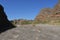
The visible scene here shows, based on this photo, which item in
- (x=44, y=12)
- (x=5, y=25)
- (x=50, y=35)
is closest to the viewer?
(x=50, y=35)

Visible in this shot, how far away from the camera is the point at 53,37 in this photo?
761 inches

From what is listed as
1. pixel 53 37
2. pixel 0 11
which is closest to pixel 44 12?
pixel 0 11

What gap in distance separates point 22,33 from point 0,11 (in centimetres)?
806

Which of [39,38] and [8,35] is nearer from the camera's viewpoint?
[39,38]

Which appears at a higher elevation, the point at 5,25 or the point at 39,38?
the point at 5,25

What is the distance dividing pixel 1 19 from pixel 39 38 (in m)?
9.56

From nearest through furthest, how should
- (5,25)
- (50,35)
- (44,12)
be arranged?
(50,35)
(5,25)
(44,12)

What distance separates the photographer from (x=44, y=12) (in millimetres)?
116062

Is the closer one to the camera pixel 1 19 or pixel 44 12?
pixel 1 19

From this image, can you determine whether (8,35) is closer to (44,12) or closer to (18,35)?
(18,35)

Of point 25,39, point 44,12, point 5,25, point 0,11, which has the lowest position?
point 25,39

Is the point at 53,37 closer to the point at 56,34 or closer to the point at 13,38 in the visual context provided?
the point at 56,34

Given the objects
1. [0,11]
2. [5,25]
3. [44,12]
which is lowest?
[5,25]

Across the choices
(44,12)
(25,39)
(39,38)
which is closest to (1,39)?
(25,39)
